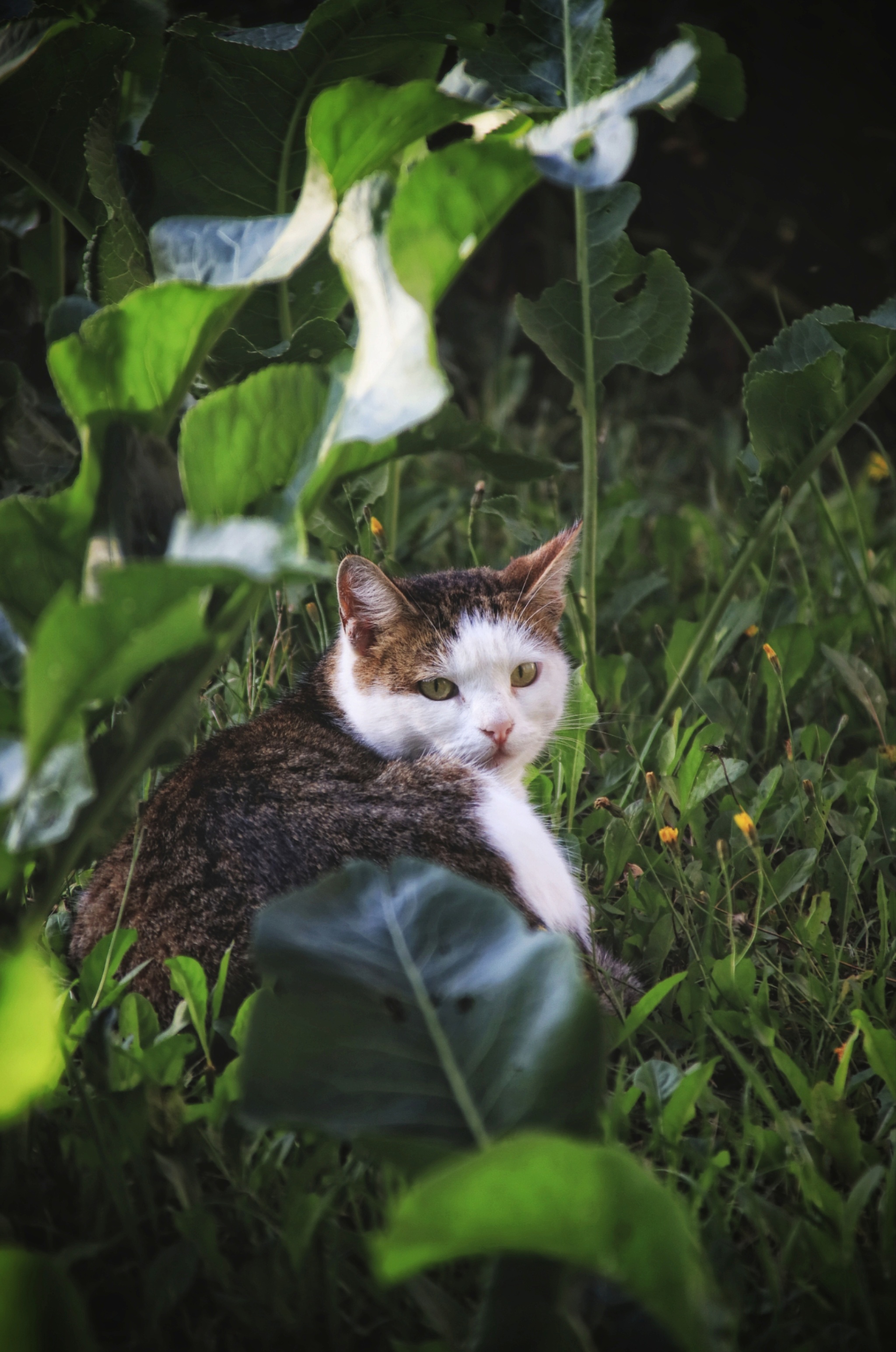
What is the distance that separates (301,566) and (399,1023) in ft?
1.33

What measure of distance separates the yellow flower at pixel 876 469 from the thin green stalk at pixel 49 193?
6.86 feet

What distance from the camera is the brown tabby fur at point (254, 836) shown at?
1.17 metres

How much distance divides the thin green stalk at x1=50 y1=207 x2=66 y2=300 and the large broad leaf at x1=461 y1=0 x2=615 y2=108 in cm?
72

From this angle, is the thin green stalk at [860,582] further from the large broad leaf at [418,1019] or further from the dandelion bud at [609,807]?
the large broad leaf at [418,1019]

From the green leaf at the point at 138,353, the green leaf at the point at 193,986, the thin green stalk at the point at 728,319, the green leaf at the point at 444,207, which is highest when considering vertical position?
the green leaf at the point at 444,207

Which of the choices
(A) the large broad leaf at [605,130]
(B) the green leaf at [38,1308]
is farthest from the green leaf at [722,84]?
(B) the green leaf at [38,1308]

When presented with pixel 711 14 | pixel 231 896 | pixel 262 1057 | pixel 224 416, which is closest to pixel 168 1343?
pixel 262 1057

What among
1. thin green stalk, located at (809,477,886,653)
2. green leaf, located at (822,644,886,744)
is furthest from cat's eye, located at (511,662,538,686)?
thin green stalk, located at (809,477,886,653)

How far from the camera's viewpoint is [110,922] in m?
1.24

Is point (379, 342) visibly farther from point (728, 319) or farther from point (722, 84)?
point (728, 319)

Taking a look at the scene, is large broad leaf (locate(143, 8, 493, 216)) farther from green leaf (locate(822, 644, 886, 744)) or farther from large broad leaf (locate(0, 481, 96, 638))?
green leaf (locate(822, 644, 886, 744))

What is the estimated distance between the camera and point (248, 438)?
844mm

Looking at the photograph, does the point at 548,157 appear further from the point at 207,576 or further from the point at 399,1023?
the point at 399,1023

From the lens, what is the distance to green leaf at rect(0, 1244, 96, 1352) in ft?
2.09
